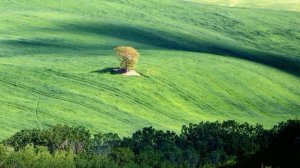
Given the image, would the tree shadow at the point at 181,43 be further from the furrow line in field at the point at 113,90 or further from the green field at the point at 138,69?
the furrow line in field at the point at 113,90

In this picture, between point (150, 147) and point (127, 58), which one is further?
point (127, 58)

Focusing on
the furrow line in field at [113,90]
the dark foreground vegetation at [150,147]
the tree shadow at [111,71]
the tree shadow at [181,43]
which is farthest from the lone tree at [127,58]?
the dark foreground vegetation at [150,147]

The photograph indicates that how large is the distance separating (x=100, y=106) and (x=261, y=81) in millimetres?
43830

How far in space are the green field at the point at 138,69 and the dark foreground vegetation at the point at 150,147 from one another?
6.70 meters

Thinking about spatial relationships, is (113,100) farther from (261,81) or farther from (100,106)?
(261,81)

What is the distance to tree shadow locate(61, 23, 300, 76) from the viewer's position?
166 m

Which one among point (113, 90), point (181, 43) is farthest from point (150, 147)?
point (181, 43)

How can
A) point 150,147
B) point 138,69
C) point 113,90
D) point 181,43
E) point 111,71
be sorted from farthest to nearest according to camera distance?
point 181,43
point 138,69
point 111,71
point 113,90
point 150,147

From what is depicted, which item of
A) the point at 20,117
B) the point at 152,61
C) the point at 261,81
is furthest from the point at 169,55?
the point at 20,117

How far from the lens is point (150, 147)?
318 feet

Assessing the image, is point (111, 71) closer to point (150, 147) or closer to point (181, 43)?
point (150, 147)

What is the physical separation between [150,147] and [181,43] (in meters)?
76.0

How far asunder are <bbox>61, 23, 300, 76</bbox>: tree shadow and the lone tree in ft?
85.4

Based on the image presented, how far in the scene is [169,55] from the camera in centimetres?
15500
